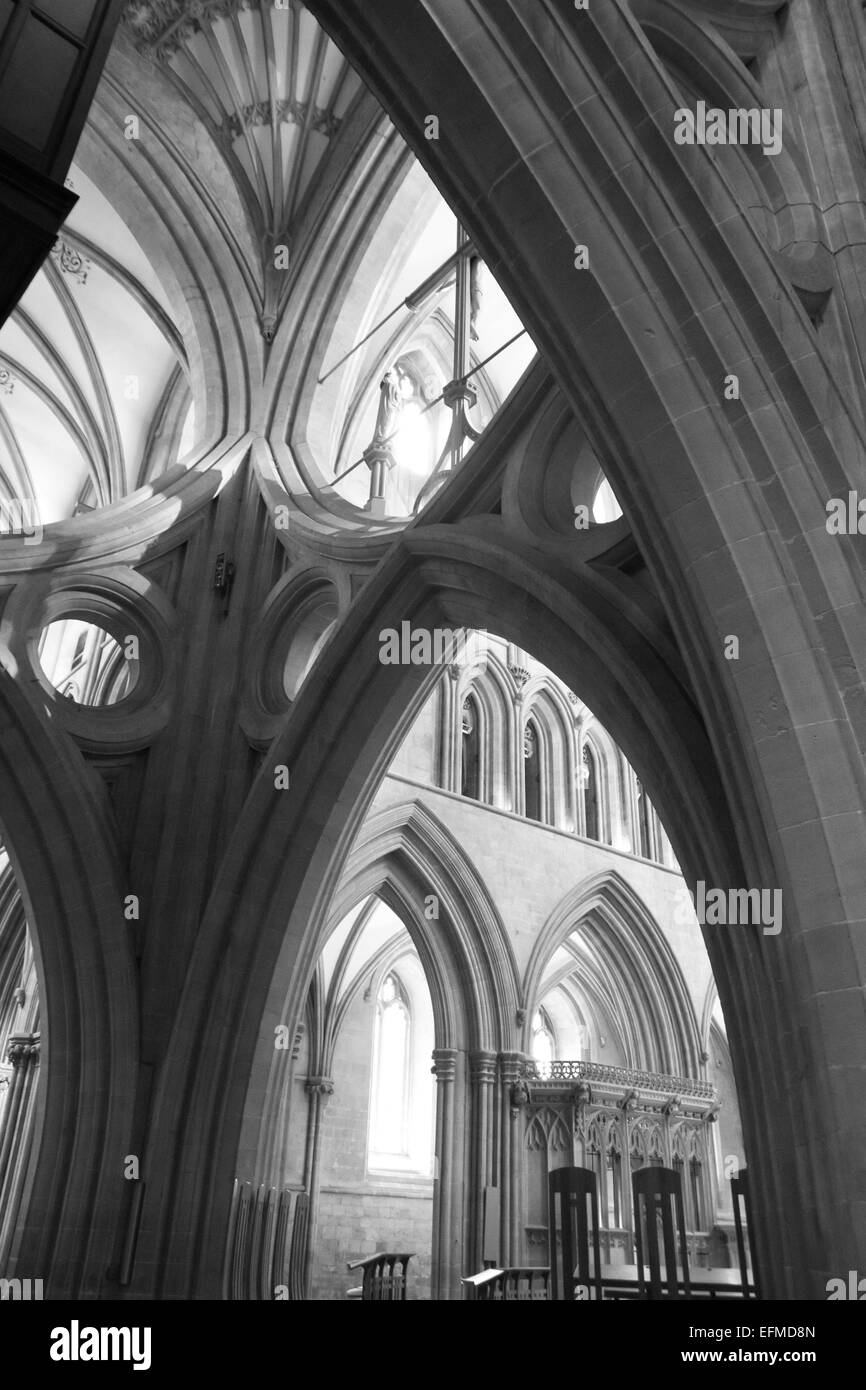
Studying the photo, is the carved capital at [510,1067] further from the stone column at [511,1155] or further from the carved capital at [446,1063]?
the carved capital at [446,1063]

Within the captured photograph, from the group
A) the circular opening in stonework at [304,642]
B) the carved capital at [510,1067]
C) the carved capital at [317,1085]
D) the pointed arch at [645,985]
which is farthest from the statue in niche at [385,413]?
the carved capital at [317,1085]

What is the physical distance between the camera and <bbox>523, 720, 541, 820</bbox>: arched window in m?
16.9

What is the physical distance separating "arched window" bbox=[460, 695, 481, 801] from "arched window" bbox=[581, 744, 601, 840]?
2290 mm

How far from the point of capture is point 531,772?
17266 millimetres

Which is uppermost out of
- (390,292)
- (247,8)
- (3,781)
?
(247,8)

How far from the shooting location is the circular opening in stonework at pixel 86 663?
16.2 m

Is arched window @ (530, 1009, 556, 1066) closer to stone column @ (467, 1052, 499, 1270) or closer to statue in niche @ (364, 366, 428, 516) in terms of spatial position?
stone column @ (467, 1052, 499, 1270)

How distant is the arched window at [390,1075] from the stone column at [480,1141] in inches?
209

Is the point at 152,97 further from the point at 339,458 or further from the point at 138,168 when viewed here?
the point at 339,458

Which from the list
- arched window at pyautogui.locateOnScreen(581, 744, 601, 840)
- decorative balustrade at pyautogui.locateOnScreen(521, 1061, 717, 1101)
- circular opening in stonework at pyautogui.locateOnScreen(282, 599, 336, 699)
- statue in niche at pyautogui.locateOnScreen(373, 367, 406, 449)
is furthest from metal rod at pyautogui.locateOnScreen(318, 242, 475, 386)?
decorative balustrade at pyautogui.locateOnScreen(521, 1061, 717, 1101)

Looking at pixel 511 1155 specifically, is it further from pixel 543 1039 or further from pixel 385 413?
pixel 385 413
